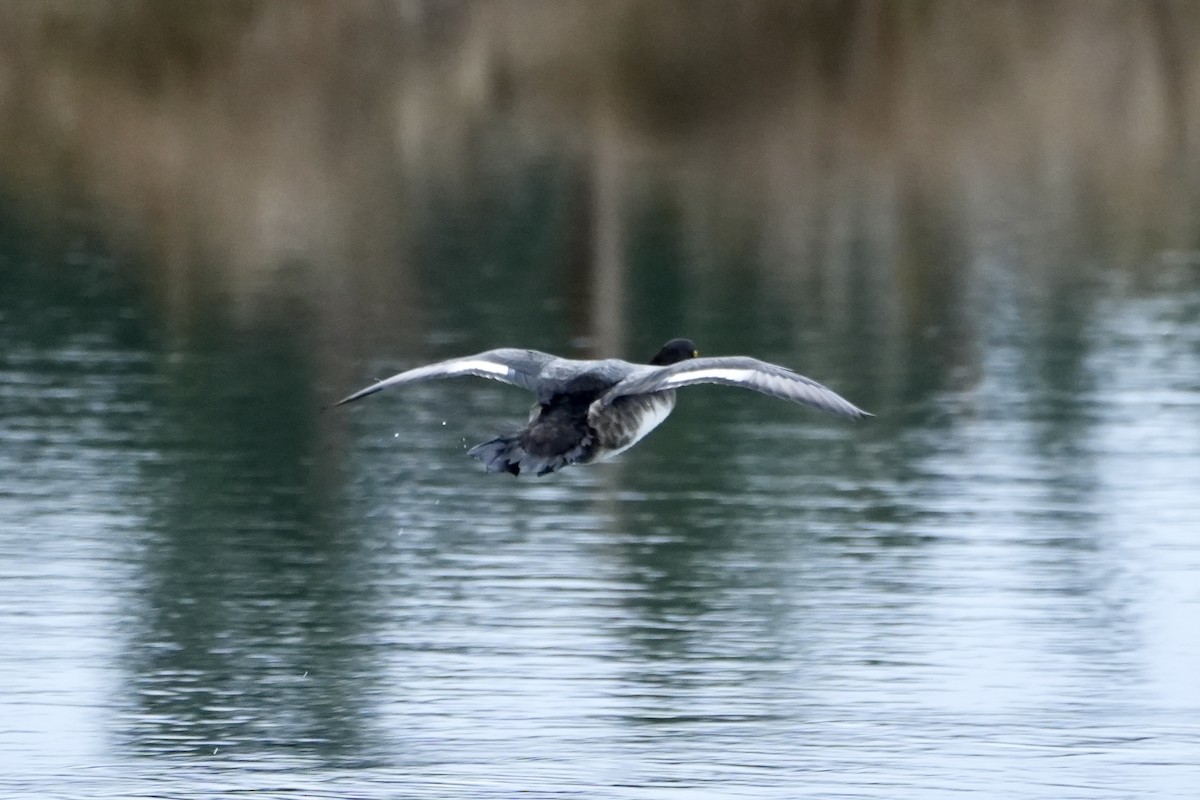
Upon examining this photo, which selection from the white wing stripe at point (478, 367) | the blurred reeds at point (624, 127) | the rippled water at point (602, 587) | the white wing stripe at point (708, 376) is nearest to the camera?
the white wing stripe at point (708, 376)

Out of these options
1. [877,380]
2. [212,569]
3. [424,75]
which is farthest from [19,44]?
[212,569]

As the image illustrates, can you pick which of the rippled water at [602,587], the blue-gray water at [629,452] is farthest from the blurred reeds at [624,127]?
the rippled water at [602,587]

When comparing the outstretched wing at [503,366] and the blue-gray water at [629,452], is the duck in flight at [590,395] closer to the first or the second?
the outstretched wing at [503,366]

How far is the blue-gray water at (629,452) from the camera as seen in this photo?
14.7 meters

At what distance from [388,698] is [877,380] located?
11.9 metres

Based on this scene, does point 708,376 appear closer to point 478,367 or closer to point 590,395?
point 590,395

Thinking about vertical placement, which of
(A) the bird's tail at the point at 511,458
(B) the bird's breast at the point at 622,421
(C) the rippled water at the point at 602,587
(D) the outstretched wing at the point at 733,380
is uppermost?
(D) the outstretched wing at the point at 733,380

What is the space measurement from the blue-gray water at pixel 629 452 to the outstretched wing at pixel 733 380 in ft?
8.25

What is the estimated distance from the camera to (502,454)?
11.8 m

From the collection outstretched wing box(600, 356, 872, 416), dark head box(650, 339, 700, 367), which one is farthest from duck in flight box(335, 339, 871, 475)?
dark head box(650, 339, 700, 367)

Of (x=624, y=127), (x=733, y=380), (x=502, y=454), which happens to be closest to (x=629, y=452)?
(x=502, y=454)

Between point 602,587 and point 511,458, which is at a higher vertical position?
point 511,458

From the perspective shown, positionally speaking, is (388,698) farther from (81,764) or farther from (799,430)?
(799,430)

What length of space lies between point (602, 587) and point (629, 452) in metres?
5.48
